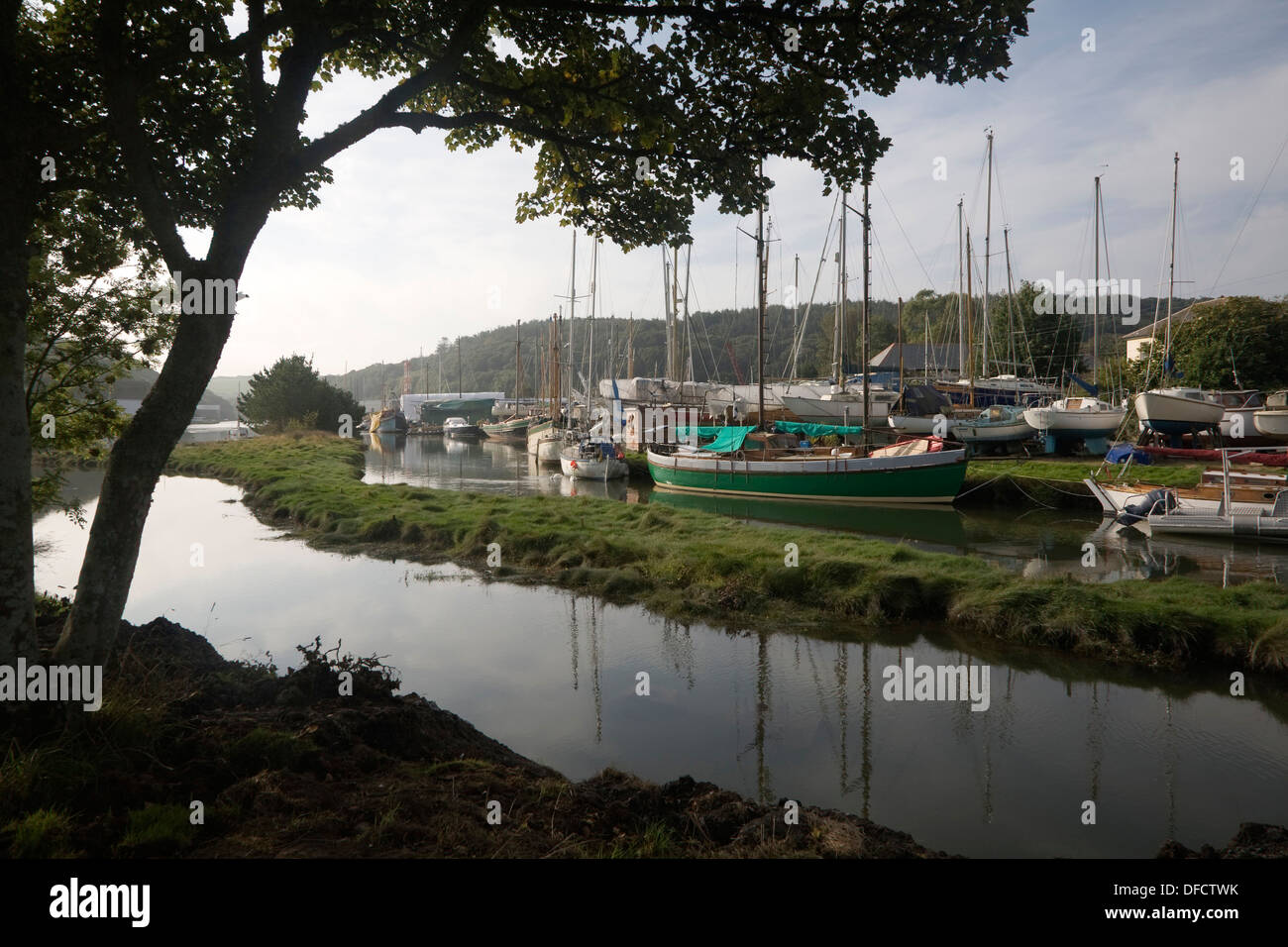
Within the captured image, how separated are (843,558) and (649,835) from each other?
9463 millimetres

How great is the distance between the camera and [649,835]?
15.2ft

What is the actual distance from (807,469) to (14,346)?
25304mm

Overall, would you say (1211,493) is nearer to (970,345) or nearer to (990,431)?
(990,431)

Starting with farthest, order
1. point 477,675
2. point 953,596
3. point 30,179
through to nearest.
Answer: point 953,596 < point 477,675 < point 30,179

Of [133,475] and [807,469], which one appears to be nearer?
[133,475]

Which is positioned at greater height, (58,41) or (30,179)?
(58,41)

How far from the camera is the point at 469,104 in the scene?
6723 mm

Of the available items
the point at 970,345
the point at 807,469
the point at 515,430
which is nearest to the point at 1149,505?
the point at 807,469

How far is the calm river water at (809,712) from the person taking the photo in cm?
641

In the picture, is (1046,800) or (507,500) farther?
(507,500)

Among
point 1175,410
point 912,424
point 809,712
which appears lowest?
point 809,712

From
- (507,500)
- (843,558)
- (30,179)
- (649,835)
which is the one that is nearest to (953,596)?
(843,558)
